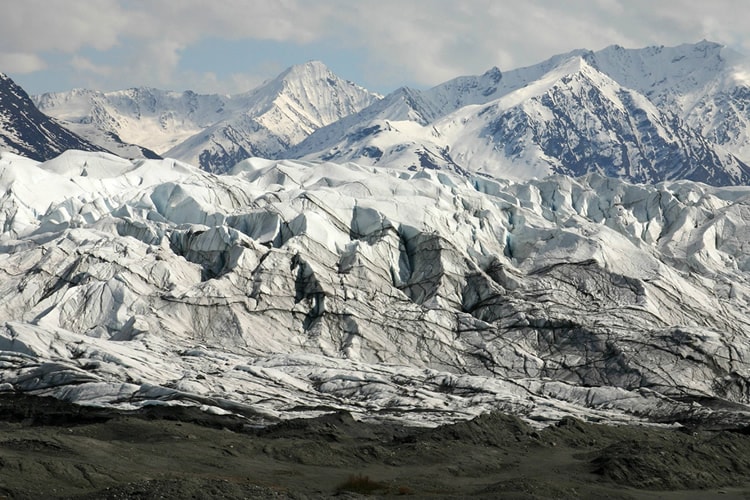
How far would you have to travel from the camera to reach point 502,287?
15225cm

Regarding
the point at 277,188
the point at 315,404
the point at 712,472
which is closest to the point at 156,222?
the point at 277,188

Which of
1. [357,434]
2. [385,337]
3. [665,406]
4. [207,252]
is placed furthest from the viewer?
[207,252]

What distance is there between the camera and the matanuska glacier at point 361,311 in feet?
367

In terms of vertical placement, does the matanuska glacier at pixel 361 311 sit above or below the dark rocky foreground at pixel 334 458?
above

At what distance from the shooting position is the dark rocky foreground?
192 feet

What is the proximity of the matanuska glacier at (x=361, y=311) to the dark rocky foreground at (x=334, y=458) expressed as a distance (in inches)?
428

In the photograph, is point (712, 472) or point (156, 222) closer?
point (712, 472)

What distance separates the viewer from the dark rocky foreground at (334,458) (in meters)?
58.6

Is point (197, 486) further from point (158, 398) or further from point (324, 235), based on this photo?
point (324, 235)

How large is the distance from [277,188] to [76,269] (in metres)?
61.8

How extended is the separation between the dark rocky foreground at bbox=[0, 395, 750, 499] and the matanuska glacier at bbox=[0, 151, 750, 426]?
10866 mm

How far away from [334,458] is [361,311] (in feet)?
216

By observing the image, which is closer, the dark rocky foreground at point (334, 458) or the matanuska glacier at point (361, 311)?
the dark rocky foreground at point (334, 458)

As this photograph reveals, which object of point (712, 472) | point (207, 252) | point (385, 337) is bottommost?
point (712, 472)
